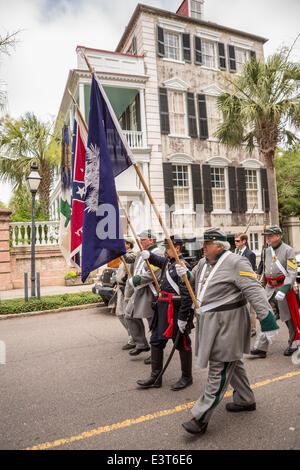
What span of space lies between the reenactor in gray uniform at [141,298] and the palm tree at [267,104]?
33.7 ft

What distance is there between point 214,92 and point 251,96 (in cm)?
529

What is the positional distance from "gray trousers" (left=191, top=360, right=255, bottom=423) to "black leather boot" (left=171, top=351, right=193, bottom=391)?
748 millimetres

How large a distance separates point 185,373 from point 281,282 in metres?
2.29

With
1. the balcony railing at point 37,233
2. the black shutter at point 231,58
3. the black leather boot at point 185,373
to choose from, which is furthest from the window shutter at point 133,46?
the black leather boot at point 185,373

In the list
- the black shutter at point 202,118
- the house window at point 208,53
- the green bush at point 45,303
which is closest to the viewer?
the green bush at point 45,303

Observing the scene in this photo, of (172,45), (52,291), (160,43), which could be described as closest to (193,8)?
(172,45)

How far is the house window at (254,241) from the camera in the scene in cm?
2008

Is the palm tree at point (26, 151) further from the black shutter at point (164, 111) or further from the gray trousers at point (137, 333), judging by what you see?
the gray trousers at point (137, 333)

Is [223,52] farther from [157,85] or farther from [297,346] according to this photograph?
[297,346]

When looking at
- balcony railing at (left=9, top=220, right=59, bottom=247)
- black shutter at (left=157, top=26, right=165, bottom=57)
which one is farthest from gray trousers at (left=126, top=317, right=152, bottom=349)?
black shutter at (left=157, top=26, right=165, bottom=57)

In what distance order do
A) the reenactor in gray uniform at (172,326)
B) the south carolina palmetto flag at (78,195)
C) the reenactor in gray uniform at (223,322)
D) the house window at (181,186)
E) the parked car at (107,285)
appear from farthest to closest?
the house window at (181,186) → the parked car at (107,285) → the south carolina palmetto flag at (78,195) → the reenactor in gray uniform at (172,326) → the reenactor in gray uniform at (223,322)

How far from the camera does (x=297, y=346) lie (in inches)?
212

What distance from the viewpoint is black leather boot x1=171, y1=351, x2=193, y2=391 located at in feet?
13.8

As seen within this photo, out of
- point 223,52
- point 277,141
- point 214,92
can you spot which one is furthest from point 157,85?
point 277,141
